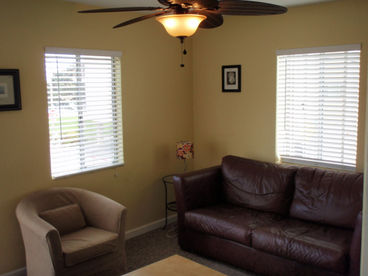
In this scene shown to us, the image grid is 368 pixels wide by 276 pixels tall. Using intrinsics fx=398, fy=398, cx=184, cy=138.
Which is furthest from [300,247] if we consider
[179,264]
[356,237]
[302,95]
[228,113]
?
[228,113]

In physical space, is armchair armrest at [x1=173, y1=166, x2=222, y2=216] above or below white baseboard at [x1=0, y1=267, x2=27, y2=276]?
above

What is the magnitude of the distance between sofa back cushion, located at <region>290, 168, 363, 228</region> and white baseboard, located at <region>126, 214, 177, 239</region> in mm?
1708

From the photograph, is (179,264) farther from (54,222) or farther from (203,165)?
(203,165)

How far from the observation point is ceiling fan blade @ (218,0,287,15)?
1.94 m

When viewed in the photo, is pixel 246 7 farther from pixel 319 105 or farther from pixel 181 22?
pixel 319 105

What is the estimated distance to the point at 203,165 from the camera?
17.1ft

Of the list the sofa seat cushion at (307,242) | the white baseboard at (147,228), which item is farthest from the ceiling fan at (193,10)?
the white baseboard at (147,228)

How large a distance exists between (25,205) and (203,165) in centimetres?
241

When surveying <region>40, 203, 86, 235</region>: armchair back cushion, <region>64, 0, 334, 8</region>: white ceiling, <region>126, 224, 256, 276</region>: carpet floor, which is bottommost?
<region>126, 224, 256, 276</region>: carpet floor

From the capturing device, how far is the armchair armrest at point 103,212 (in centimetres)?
346

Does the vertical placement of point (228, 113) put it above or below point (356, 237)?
above

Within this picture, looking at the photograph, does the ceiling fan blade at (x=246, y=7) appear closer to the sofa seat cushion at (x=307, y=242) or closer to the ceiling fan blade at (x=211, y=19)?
the ceiling fan blade at (x=211, y=19)

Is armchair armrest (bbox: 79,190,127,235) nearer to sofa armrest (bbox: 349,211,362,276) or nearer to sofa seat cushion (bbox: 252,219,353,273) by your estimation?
sofa seat cushion (bbox: 252,219,353,273)

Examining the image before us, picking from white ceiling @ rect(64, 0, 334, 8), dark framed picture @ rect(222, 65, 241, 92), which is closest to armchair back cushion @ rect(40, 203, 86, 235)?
white ceiling @ rect(64, 0, 334, 8)
